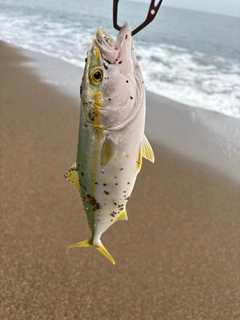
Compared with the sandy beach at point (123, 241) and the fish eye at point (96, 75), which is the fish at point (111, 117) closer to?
the fish eye at point (96, 75)

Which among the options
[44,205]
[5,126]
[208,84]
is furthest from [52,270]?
[208,84]

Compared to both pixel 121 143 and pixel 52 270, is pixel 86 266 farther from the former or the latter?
pixel 121 143

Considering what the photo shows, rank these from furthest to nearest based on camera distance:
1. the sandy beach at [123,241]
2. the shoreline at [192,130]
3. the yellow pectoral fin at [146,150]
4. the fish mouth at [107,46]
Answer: the shoreline at [192,130]
the sandy beach at [123,241]
the yellow pectoral fin at [146,150]
the fish mouth at [107,46]

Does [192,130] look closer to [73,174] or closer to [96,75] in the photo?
[73,174]

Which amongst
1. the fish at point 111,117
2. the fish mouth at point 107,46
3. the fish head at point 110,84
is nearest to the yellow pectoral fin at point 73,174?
the fish at point 111,117

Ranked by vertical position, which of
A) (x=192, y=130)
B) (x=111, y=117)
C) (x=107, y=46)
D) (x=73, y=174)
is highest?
(x=107, y=46)

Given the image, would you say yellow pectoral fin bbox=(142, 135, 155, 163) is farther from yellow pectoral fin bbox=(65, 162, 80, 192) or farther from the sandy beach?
the sandy beach

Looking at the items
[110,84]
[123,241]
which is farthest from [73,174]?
[123,241]

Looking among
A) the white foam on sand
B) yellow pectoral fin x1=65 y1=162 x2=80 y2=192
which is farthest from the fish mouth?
the white foam on sand
